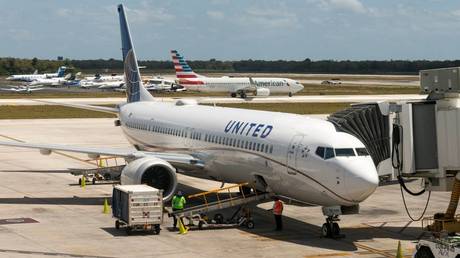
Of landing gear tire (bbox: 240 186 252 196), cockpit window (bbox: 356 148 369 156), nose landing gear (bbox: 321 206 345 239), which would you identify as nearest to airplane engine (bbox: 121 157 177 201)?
landing gear tire (bbox: 240 186 252 196)

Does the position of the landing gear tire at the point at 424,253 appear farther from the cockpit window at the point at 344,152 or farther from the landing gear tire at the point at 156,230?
the landing gear tire at the point at 156,230

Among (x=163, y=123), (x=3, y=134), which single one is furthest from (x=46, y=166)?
(x=3, y=134)

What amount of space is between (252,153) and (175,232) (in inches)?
173

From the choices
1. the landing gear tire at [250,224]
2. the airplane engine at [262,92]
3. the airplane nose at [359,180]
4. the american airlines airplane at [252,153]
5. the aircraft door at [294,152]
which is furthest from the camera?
the airplane engine at [262,92]

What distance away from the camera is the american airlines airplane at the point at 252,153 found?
27.0 metres

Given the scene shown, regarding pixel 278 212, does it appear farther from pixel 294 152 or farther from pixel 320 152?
pixel 320 152

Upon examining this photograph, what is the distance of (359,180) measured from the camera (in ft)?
86.0

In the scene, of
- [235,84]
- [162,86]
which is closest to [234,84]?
[235,84]

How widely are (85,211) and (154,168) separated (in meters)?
3.60

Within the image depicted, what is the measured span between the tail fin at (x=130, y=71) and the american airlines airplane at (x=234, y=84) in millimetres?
84998

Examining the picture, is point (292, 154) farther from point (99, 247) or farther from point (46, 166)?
point (46, 166)

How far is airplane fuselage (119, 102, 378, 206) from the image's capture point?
2677 centimetres


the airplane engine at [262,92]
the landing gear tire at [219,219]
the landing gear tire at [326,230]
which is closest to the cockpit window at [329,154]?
the landing gear tire at [326,230]

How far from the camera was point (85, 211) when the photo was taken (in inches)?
1359
